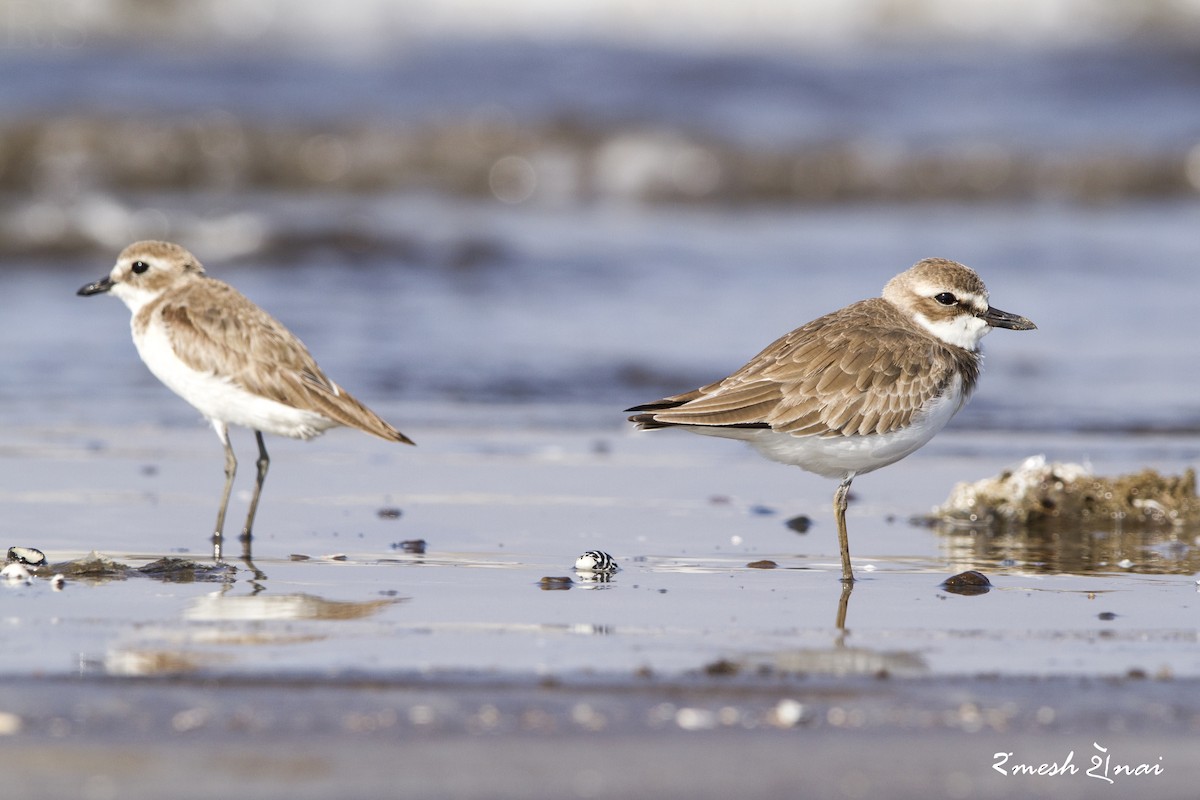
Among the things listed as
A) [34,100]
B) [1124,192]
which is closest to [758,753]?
[1124,192]

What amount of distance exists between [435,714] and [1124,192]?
16179 mm

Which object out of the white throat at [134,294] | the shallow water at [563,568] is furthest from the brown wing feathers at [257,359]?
the shallow water at [563,568]

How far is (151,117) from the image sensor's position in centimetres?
1900

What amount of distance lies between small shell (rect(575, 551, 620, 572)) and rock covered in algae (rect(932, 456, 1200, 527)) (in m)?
1.65

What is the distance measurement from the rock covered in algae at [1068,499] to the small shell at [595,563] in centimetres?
165

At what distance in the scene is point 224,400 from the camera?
6.21 meters

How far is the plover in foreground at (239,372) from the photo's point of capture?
616 centimetres

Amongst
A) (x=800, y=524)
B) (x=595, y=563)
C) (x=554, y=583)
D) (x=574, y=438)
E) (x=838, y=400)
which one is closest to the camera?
(x=554, y=583)

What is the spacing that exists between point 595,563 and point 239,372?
1.64m

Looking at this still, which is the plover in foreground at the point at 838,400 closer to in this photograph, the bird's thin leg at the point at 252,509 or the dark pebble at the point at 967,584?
the dark pebble at the point at 967,584

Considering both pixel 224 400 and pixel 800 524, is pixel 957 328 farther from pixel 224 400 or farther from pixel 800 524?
pixel 224 400

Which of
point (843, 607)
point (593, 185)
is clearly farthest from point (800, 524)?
point (593, 185)

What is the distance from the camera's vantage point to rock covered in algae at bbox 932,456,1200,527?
6.48 metres

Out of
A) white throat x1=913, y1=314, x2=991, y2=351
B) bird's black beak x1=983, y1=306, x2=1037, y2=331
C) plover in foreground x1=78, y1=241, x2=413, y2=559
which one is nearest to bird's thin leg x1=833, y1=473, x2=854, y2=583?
white throat x1=913, y1=314, x2=991, y2=351
